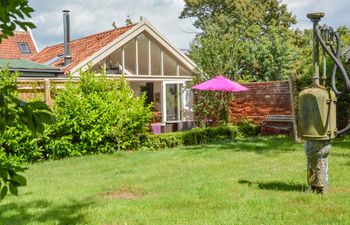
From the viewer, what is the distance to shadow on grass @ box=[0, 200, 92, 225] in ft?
18.0

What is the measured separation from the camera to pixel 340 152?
10.6 metres

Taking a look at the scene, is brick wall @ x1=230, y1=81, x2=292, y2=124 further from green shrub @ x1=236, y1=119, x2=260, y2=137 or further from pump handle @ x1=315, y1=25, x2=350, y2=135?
pump handle @ x1=315, y1=25, x2=350, y2=135

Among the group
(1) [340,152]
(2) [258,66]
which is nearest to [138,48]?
(2) [258,66]

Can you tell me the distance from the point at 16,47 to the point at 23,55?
112 centimetres

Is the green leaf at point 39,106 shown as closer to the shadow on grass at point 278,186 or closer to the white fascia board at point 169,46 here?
the shadow on grass at point 278,186

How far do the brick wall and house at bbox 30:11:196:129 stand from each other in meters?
2.70

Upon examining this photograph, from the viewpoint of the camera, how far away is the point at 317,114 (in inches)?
241

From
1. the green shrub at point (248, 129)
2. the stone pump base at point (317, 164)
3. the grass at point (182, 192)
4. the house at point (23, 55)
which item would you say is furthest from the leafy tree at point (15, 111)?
the green shrub at point (248, 129)

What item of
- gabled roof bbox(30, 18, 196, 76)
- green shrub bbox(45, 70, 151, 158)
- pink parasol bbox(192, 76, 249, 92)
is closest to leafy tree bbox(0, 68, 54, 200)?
green shrub bbox(45, 70, 151, 158)

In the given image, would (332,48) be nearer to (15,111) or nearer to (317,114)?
(317,114)

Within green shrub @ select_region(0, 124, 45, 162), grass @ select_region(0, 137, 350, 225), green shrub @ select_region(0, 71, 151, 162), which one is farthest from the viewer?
green shrub @ select_region(0, 71, 151, 162)

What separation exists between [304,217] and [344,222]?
49 cm

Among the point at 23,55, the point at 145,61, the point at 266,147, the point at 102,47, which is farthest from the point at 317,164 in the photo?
the point at 23,55

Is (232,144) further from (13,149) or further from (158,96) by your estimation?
(158,96)
